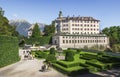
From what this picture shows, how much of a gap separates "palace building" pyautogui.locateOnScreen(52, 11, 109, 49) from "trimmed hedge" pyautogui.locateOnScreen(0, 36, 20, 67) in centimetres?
6004

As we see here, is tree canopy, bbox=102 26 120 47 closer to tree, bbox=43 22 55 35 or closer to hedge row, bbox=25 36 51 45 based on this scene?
tree, bbox=43 22 55 35

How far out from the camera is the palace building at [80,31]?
111375 millimetres

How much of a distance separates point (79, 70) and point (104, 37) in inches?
3558

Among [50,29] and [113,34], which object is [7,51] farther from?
[113,34]

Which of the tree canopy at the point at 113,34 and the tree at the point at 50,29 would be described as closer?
the tree canopy at the point at 113,34

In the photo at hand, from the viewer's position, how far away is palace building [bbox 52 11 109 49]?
111375 millimetres

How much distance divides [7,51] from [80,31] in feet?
332

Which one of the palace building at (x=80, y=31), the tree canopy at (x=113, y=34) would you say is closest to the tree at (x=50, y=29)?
the palace building at (x=80, y=31)

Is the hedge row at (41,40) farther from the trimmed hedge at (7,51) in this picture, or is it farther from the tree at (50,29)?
the trimmed hedge at (7,51)

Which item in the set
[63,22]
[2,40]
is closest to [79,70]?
[2,40]

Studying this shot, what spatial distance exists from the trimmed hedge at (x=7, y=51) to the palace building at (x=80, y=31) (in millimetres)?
60039

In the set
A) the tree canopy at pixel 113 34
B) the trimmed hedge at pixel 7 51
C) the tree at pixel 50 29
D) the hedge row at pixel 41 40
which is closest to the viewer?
the trimmed hedge at pixel 7 51

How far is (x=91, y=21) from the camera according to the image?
→ 5709 inches

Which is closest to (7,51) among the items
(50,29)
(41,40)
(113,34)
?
(41,40)
